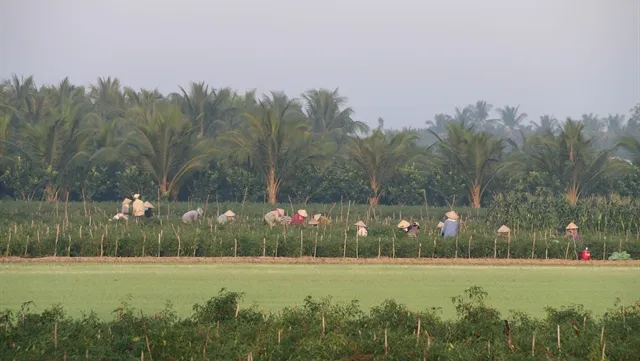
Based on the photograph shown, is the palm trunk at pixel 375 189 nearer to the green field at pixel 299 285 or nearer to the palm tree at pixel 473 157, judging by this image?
the palm tree at pixel 473 157

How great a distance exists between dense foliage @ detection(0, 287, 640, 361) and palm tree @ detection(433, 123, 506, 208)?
25734mm

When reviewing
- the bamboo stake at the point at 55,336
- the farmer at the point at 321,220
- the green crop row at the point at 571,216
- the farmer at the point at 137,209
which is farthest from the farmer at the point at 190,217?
the bamboo stake at the point at 55,336

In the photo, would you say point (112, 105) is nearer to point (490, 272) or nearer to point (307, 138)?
point (307, 138)

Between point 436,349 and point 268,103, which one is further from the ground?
point 268,103

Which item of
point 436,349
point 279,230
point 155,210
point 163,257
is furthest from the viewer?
point 155,210

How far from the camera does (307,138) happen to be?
38.7 meters

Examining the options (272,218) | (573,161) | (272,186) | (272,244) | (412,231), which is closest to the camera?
(272,244)

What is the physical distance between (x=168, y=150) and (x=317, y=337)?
87.0 ft

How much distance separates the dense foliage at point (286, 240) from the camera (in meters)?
23.9

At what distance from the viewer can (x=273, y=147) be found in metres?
38.4

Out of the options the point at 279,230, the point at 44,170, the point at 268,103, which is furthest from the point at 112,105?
the point at 279,230

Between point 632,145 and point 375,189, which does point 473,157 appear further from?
point 632,145

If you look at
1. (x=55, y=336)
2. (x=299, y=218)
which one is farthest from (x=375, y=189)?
(x=55, y=336)

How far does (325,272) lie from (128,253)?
5.34 metres
